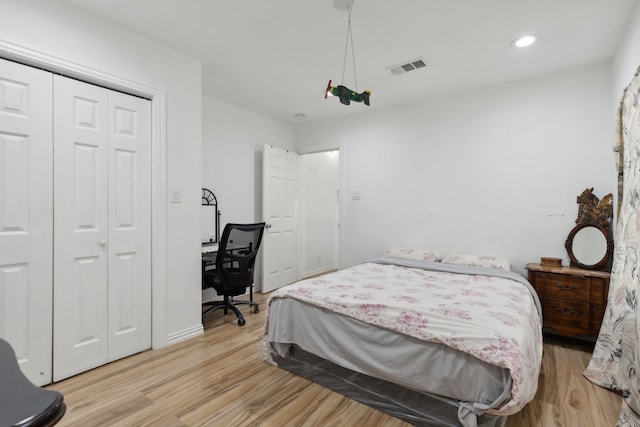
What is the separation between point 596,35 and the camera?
2.39m

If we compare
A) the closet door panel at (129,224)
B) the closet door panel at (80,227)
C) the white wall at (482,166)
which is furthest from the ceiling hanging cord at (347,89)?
the closet door panel at (80,227)

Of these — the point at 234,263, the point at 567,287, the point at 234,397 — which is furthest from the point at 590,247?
the point at 234,263

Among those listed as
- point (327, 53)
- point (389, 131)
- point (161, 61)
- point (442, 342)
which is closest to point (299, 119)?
point (389, 131)

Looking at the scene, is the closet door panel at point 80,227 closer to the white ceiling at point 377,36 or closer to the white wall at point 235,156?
the white ceiling at point 377,36

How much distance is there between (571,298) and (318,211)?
3.69 m

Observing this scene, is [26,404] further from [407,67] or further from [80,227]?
[407,67]

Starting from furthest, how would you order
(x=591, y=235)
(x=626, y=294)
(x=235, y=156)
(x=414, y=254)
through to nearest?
(x=235, y=156) < (x=414, y=254) < (x=591, y=235) < (x=626, y=294)

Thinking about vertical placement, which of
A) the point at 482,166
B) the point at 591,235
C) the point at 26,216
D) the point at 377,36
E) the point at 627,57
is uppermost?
the point at 377,36

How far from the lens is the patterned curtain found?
5.79 feet

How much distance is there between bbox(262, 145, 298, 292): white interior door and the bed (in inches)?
72.6

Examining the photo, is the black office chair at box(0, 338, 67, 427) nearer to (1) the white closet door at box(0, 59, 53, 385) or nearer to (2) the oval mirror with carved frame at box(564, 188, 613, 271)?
(1) the white closet door at box(0, 59, 53, 385)

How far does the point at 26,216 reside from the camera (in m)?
1.96

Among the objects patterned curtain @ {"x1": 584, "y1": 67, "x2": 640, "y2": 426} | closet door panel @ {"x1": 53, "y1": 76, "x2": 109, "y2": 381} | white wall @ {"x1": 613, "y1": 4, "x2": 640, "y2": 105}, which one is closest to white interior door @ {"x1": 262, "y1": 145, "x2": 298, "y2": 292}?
closet door panel @ {"x1": 53, "y1": 76, "x2": 109, "y2": 381}

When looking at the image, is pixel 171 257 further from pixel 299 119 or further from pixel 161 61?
pixel 299 119
